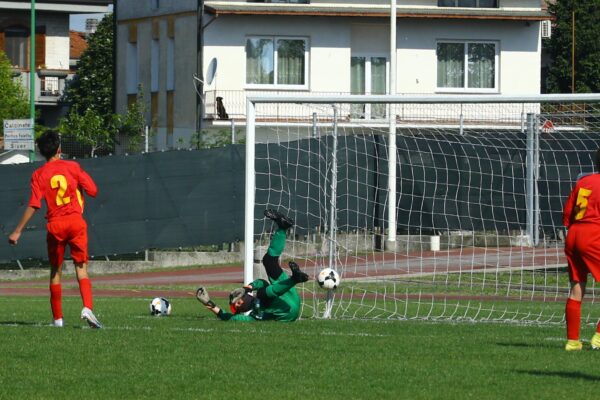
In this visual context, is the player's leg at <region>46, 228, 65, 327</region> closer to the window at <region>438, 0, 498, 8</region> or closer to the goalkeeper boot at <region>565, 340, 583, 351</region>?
the goalkeeper boot at <region>565, 340, 583, 351</region>

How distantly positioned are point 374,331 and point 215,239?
15.6 meters

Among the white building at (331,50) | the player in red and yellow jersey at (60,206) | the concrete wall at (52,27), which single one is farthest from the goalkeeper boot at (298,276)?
the concrete wall at (52,27)

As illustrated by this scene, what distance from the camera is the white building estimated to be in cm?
4500

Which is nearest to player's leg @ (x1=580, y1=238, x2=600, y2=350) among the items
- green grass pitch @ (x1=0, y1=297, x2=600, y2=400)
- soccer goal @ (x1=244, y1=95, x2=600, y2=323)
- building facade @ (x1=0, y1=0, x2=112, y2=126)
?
green grass pitch @ (x1=0, y1=297, x2=600, y2=400)

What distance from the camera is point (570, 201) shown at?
39.6ft

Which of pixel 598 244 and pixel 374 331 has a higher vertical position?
pixel 598 244

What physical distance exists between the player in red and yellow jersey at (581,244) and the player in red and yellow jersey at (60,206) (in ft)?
15.2

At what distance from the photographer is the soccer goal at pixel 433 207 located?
22.0 metres

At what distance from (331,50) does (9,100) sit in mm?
15482

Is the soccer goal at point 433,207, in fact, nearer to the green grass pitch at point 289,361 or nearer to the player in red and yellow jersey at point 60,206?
the green grass pitch at point 289,361

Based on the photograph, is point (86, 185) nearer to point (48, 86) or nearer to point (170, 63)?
point (170, 63)

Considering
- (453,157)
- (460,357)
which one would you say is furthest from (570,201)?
(453,157)

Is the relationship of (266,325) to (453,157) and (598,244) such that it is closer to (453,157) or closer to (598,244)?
(598,244)

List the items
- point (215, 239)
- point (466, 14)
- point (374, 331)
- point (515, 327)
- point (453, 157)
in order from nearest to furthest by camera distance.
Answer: point (374, 331), point (515, 327), point (453, 157), point (215, 239), point (466, 14)
